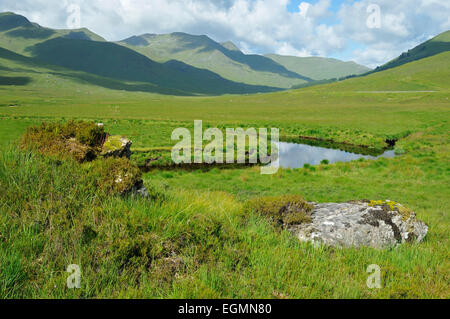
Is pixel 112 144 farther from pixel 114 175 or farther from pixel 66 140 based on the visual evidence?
pixel 114 175

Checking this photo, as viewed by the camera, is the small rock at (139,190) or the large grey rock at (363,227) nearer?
the large grey rock at (363,227)

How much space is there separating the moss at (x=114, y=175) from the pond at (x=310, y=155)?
28.4 metres

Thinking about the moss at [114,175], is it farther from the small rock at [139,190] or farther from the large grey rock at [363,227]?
the large grey rock at [363,227]

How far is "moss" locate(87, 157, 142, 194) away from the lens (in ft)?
21.1

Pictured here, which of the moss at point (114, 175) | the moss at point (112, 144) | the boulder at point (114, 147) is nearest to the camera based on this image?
the moss at point (114, 175)

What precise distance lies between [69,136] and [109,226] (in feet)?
17.0

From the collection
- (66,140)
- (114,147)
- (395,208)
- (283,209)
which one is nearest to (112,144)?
(114,147)

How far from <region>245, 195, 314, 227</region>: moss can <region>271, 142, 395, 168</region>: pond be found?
26694 mm

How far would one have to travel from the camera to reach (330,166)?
29844mm

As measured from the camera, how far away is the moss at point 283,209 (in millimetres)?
7099

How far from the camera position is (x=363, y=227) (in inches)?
265

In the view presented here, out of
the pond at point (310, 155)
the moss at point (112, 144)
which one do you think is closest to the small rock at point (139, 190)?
the moss at point (112, 144)

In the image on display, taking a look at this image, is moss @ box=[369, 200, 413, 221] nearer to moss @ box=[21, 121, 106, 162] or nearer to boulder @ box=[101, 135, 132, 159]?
moss @ box=[21, 121, 106, 162]
